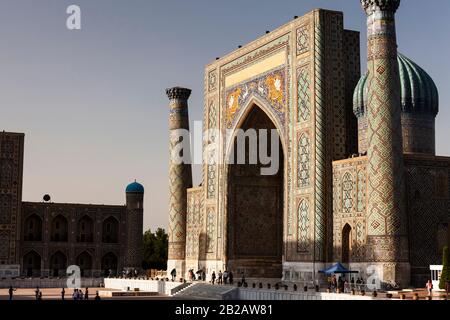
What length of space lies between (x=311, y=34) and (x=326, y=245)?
24.4 ft

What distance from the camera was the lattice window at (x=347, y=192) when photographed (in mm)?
25469

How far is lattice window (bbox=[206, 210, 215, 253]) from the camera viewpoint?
113 ft

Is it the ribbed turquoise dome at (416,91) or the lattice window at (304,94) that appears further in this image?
the ribbed turquoise dome at (416,91)

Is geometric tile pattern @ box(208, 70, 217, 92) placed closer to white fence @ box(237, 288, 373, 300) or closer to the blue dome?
white fence @ box(237, 288, 373, 300)

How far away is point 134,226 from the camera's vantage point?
5281 cm

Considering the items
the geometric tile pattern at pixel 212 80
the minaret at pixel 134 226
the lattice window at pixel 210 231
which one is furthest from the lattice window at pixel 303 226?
the minaret at pixel 134 226

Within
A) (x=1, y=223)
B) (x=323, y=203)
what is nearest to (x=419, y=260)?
(x=323, y=203)

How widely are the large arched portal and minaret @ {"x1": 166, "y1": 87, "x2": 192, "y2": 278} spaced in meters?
5.79

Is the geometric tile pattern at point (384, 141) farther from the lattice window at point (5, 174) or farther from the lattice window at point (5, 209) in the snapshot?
the lattice window at point (5, 209)

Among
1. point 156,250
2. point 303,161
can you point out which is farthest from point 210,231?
point 156,250

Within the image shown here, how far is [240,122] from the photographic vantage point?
32.8 m

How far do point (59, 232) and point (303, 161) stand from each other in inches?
1138

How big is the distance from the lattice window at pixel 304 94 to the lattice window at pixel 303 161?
28.9 inches
